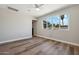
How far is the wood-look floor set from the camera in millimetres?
1828

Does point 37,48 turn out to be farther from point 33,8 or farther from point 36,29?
point 33,8

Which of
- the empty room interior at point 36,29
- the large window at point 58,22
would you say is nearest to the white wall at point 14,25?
the empty room interior at point 36,29

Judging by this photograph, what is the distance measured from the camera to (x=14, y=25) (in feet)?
6.50

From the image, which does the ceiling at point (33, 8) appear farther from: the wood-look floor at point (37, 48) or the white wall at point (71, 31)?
the wood-look floor at point (37, 48)

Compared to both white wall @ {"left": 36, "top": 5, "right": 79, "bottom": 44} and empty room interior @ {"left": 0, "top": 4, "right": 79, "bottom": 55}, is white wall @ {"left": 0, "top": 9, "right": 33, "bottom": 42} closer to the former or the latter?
empty room interior @ {"left": 0, "top": 4, "right": 79, "bottom": 55}

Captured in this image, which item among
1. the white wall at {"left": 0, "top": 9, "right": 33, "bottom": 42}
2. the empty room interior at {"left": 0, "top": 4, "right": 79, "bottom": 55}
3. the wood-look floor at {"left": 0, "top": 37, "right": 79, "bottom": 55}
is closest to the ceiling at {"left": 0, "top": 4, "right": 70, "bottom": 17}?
the empty room interior at {"left": 0, "top": 4, "right": 79, "bottom": 55}

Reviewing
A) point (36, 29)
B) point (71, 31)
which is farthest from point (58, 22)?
point (36, 29)

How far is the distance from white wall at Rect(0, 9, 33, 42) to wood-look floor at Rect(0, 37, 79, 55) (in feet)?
0.51

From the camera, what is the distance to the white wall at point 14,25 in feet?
6.10

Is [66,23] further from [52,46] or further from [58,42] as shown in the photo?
[52,46]

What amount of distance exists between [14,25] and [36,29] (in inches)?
20.8
